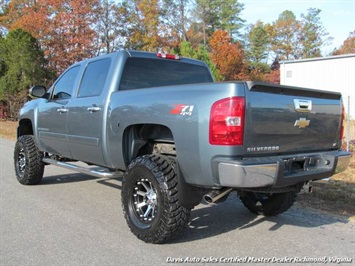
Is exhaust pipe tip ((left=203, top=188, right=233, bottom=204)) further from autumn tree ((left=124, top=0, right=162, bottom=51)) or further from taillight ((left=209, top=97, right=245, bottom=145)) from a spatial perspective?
autumn tree ((left=124, top=0, right=162, bottom=51))

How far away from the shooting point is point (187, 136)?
3643mm

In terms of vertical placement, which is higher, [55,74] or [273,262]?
[55,74]

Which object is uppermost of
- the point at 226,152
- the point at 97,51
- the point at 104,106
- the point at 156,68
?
the point at 97,51

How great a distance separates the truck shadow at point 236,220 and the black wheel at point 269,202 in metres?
0.10

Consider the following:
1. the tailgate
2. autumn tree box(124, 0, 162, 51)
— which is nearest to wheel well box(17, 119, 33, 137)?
the tailgate

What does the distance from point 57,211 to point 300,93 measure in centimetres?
355

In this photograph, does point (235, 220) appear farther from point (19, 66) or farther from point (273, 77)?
point (273, 77)

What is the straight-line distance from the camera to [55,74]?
90.7 ft

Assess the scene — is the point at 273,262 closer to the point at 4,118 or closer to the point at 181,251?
the point at 181,251

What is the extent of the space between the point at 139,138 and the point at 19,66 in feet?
72.5

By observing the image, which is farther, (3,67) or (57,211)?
(3,67)

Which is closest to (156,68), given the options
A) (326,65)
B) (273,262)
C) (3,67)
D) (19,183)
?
(273,262)

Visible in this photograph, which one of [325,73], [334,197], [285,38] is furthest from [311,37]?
[334,197]

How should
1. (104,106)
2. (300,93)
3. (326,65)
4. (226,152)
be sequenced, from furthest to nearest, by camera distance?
(326,65), (104,106), (300,93), (226,152)
